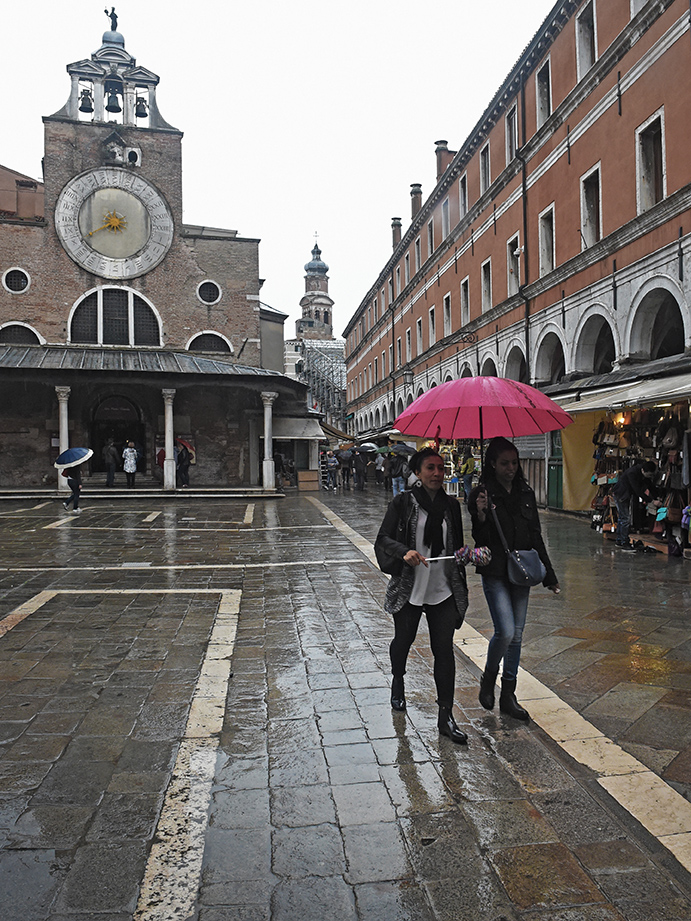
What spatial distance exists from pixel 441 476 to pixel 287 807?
1.85 metres

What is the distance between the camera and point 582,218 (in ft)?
49.3

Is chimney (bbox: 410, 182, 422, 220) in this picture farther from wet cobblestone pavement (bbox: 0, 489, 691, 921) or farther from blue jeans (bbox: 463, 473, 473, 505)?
wet cobblestone pavement (bbox: 0, 489, 691, 921)

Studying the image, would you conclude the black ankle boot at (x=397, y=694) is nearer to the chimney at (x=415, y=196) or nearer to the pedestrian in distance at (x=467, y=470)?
the pedestrian in distance at (x=467, y=470)

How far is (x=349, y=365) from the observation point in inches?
2168

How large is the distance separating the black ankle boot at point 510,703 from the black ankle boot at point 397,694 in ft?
1.92

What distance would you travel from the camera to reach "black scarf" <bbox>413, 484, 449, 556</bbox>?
12.6 feet

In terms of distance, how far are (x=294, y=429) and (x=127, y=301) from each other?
26.3 ft

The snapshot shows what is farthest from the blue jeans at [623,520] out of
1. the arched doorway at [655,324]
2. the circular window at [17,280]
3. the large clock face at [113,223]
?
the circular window at [17,280]

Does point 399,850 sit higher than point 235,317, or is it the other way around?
point 235,317

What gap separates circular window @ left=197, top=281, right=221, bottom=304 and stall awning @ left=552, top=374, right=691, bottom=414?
18259mm

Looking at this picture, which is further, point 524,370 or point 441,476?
point 524,370

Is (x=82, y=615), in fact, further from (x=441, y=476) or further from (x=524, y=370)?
(x=524, y=370)

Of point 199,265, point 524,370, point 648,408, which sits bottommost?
point 648,408

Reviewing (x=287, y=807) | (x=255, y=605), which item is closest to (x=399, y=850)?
(x=287, y=807)
